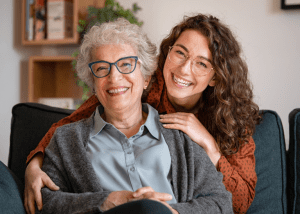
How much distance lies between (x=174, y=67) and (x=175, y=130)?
37 centimetres

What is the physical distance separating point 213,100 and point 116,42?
649 mm

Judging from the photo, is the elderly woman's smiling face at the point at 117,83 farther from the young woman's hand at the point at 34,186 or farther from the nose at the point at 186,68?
the young woman's hand at the point at 34,186

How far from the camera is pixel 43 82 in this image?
10.3ft

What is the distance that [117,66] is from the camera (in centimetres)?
126

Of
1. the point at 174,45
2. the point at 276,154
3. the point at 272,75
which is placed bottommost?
the point at 276,154

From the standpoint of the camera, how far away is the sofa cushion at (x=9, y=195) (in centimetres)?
108

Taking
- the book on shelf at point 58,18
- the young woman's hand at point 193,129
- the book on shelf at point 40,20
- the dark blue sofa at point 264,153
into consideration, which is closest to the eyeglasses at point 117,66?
the young woman's hand at point 193,129

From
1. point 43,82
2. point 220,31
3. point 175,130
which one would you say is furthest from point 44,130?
point 43,82

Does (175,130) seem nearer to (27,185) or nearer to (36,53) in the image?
(27,185)

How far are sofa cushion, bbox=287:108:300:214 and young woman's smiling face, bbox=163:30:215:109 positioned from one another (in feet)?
1.56

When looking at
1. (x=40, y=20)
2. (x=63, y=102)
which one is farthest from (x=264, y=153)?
(x=40, y=20)

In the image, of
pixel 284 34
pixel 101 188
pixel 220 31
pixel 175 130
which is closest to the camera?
pixel 101 188

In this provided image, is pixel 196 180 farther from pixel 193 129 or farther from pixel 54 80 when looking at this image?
pixel 54 80

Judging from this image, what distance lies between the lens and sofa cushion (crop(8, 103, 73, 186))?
158 cm
